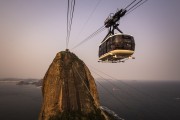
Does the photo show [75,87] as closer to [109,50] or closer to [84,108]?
[84,108]

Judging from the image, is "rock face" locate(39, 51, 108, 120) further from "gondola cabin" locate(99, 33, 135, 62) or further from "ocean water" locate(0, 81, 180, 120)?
"ocean water" locate(0, 81, 180, 120)

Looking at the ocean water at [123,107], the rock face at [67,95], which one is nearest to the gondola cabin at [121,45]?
the rock face at [67,95]

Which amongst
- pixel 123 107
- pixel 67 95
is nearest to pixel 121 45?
pixel 67 95

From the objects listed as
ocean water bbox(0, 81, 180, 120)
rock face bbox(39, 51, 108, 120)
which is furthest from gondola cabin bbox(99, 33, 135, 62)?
ocean water bbox(0, 81, 180, 120)

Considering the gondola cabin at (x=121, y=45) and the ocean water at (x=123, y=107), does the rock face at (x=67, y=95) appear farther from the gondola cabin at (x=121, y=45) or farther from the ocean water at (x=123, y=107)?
the ocean water at (x=123, y=107)

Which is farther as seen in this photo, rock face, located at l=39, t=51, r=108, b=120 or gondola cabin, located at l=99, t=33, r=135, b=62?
rock face, located at l=39, t=51, r=108, b=120

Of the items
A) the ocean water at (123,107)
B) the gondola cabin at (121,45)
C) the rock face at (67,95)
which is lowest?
the ocean water at (123,107)

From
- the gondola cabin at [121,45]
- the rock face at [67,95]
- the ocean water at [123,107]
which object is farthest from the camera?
the ocean water at [123,107]

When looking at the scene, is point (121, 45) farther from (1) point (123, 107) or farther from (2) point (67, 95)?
(1) point (123, 107)
